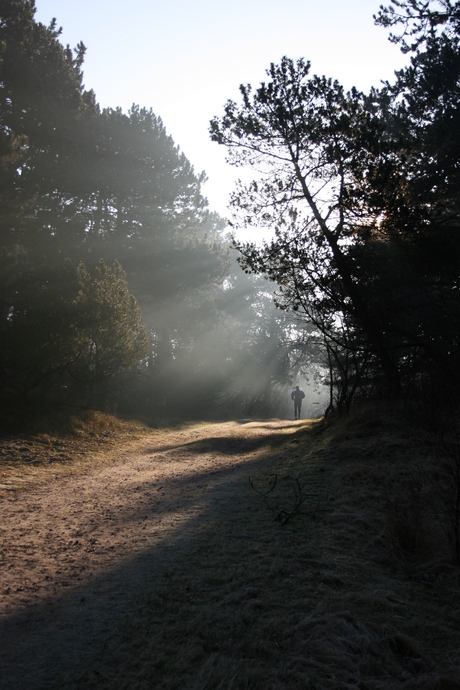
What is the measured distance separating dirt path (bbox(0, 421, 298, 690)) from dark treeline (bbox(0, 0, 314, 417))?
5926 mm

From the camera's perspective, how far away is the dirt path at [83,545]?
114 inches

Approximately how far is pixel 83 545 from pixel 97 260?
799 inches

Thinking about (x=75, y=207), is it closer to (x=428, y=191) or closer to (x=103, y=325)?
(x=103, y=325)

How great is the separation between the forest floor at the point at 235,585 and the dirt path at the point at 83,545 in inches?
0.7

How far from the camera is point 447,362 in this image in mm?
10789

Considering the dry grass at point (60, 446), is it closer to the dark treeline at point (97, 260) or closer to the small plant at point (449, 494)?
the dark treeline at point (97, 260)

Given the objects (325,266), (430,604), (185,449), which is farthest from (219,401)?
(430,604)

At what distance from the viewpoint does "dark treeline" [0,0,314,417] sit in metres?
14.2

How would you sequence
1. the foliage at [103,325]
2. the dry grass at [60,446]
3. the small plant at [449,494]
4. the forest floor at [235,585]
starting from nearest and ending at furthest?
the forest floor at [235,585] → the small plant at [449,494] → the dry grass at [60,446] → the foliage at [103,325]

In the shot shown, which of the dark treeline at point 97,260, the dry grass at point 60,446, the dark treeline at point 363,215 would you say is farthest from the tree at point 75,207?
the dark treeline at point 363,215

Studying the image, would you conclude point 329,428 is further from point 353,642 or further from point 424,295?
point 353,642

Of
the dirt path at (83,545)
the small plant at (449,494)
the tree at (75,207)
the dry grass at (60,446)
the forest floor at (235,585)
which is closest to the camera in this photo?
the forest floor at (235,585)

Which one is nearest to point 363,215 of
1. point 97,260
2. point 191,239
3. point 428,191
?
point 428,191

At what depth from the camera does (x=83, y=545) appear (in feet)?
15.6
